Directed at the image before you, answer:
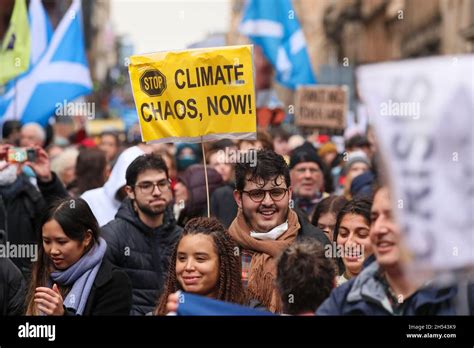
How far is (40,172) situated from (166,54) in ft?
7.49

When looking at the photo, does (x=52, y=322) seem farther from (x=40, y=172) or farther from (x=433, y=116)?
(x=40, y=172)

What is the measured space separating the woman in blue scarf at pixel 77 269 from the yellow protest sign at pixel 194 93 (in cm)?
80

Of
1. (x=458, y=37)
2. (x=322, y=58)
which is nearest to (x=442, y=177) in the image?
(x=458, y=37)

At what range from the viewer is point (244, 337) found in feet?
14.4

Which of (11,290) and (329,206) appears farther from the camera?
(329,206)

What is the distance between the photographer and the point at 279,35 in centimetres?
1580

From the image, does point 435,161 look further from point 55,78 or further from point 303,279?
point 55,78

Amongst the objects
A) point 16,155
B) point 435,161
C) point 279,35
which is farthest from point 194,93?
point 279,35

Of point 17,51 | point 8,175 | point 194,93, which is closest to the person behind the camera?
point 194,93

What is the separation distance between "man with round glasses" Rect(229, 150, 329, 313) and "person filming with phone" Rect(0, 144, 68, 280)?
2.09 m

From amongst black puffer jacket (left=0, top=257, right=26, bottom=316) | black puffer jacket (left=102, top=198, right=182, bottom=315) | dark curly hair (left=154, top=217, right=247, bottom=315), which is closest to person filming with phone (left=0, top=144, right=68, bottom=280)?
black puffer jacket (left=102, top=198, right=182, bottom=315)

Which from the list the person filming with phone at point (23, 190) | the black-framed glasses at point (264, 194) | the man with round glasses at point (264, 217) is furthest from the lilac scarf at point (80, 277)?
the person filming with phone at point (23, 190)

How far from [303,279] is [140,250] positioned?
2.31m

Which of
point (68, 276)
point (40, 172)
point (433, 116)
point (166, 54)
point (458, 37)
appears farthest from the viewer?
point (458, 37)
